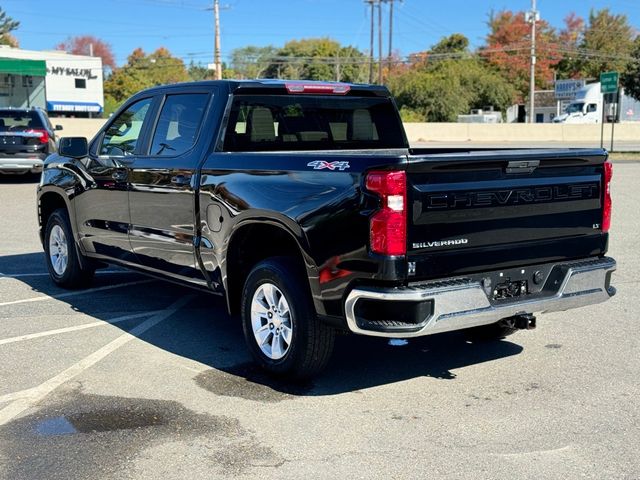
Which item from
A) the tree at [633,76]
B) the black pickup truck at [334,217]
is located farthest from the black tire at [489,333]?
the tree at [633,76]

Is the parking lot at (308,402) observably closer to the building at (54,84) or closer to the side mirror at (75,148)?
the side mirror at (75,148)

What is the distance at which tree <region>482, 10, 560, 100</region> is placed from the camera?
85188 mm

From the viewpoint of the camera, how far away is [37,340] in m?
6.25

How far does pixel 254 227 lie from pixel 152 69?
111657 millimetres

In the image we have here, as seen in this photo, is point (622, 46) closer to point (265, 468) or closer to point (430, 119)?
point (430, 119)

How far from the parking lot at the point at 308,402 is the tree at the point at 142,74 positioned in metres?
81.5

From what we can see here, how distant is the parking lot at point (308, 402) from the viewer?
4.00m

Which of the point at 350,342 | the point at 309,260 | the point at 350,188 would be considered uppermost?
the point at 350,188

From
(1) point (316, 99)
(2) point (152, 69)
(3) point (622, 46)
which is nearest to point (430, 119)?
(3) point (622, 46)

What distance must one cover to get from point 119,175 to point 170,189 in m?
0.89

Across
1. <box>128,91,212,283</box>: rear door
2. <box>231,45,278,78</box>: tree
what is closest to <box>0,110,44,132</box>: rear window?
<box>128,91,212,283</box>: rear door

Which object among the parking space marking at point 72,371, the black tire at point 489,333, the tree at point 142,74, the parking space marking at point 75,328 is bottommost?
the parking space marking at point 72,371

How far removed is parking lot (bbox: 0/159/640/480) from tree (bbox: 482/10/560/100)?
8017cm

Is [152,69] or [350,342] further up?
[152,69]
